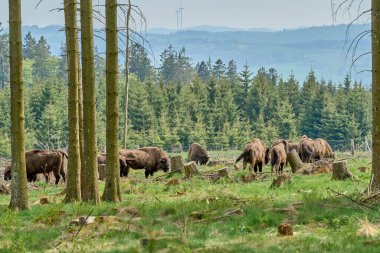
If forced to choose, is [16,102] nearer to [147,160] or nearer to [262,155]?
[262,155]

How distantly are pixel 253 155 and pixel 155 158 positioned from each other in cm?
772

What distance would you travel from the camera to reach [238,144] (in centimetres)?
7988

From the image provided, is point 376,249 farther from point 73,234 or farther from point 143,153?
point 143,153

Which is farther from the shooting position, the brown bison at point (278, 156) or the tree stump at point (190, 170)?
the brown bison at point (278, 156)

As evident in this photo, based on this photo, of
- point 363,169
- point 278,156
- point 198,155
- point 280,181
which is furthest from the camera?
point 198,155

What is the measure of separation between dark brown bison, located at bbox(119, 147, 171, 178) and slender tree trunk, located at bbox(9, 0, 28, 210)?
1958 centimetres

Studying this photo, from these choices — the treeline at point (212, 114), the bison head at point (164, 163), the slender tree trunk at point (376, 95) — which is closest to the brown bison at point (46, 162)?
the bison head at point (164, 163)

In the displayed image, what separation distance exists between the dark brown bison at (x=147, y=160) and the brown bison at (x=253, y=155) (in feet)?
21.7

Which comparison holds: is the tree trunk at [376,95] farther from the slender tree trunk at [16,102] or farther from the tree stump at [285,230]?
the slender tree trunk at [16,102]

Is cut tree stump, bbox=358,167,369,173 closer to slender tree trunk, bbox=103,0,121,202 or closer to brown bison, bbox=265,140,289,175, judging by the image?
brown bison, bbox=265,140,289,175

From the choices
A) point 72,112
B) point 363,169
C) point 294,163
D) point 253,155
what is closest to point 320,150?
point 253,155

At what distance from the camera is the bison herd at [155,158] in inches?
1205

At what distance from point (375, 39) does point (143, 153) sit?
22.9 m

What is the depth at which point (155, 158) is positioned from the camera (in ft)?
121
